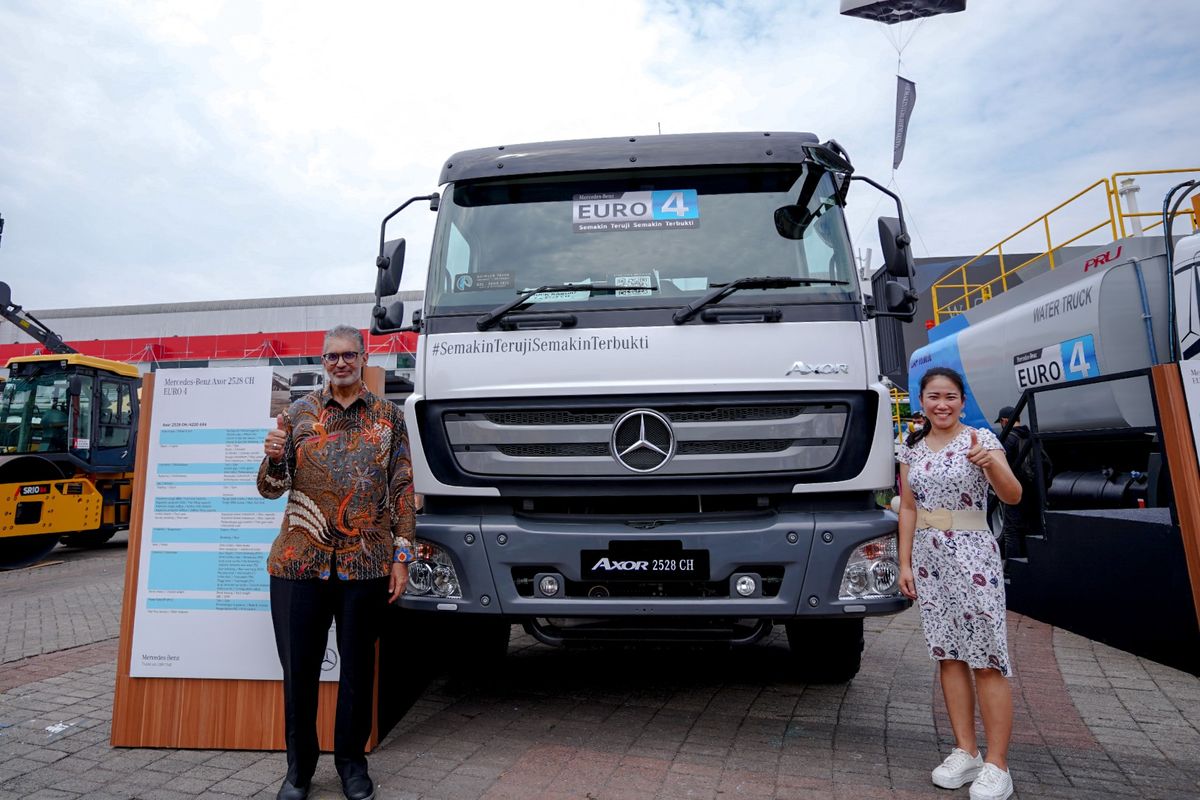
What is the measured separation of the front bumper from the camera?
343cm

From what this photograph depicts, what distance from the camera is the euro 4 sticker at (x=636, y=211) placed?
13.4ft

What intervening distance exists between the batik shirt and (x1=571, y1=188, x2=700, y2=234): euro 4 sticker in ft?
5.13

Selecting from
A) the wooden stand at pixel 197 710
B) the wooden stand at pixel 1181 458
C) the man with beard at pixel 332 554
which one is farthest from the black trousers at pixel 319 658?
the wooden stand at pixel 1181 458

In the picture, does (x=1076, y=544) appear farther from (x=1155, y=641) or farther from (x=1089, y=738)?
(x=1089, y=738)

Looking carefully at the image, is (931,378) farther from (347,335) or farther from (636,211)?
(347,335)

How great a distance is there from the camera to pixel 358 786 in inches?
122

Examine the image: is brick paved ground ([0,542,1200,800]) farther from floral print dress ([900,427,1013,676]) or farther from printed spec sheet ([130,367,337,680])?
floral print dress ([900,427,1013,676])

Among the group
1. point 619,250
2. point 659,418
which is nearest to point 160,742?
point 659,418

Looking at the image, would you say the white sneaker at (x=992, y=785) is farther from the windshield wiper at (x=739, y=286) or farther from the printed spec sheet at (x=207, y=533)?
the printed spec sheet at (x=207, y=533)

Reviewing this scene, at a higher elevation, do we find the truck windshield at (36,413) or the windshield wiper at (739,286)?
the truck windshield at (36,413)

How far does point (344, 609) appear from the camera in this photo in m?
3.18

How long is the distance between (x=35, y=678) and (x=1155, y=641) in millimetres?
6956

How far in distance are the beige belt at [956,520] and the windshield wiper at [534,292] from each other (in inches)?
64.4

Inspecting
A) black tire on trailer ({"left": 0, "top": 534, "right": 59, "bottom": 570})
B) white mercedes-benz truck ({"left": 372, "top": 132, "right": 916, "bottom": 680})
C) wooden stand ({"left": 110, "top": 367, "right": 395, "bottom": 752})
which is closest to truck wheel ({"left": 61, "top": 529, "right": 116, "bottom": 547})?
black tire on trailer ({"left": 0, "top": 534, "right": 59, "bottom": 570})
